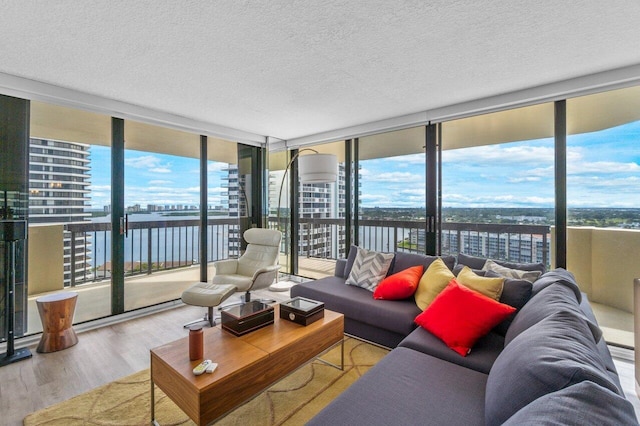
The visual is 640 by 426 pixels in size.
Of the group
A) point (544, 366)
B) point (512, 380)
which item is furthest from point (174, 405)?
point (544, 366)

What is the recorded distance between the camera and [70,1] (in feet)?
5.52

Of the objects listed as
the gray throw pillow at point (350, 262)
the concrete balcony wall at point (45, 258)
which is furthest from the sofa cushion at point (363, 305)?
the concrete balcony wall at point (45, 258)

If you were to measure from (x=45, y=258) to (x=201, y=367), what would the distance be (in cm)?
283

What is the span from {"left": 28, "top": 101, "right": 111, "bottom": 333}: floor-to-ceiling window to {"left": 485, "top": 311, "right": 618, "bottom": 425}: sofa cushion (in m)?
3.93

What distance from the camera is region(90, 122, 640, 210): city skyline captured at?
8.82ft

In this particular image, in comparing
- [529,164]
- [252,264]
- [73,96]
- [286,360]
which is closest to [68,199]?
[73,96]

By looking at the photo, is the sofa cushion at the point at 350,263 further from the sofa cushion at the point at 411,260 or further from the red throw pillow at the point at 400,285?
the red throw pillow at the point at 400,285

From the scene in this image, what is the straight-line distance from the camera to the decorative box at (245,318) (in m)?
2.01

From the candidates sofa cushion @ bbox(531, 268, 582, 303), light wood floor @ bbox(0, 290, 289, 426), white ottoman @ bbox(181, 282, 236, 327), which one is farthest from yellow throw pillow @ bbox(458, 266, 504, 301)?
light wood floor @ bbox(0, 290, 289, 426)

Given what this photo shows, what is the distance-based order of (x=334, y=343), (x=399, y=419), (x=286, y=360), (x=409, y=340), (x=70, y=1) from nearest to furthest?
(x=399, y=419)
(x=70, y=1)
(x=286, y=360)
(x=409, y=340)
(x=334, y=343)

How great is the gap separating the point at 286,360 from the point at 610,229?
3228 millimetres

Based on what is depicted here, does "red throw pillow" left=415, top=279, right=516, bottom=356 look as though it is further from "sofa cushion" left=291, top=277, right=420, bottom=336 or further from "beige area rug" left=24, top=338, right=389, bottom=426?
"beige area rug" left=24, top=338, right=389, bottom=426

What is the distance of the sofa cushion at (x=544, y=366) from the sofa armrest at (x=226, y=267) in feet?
10.4

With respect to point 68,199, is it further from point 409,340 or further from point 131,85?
point 409,340
